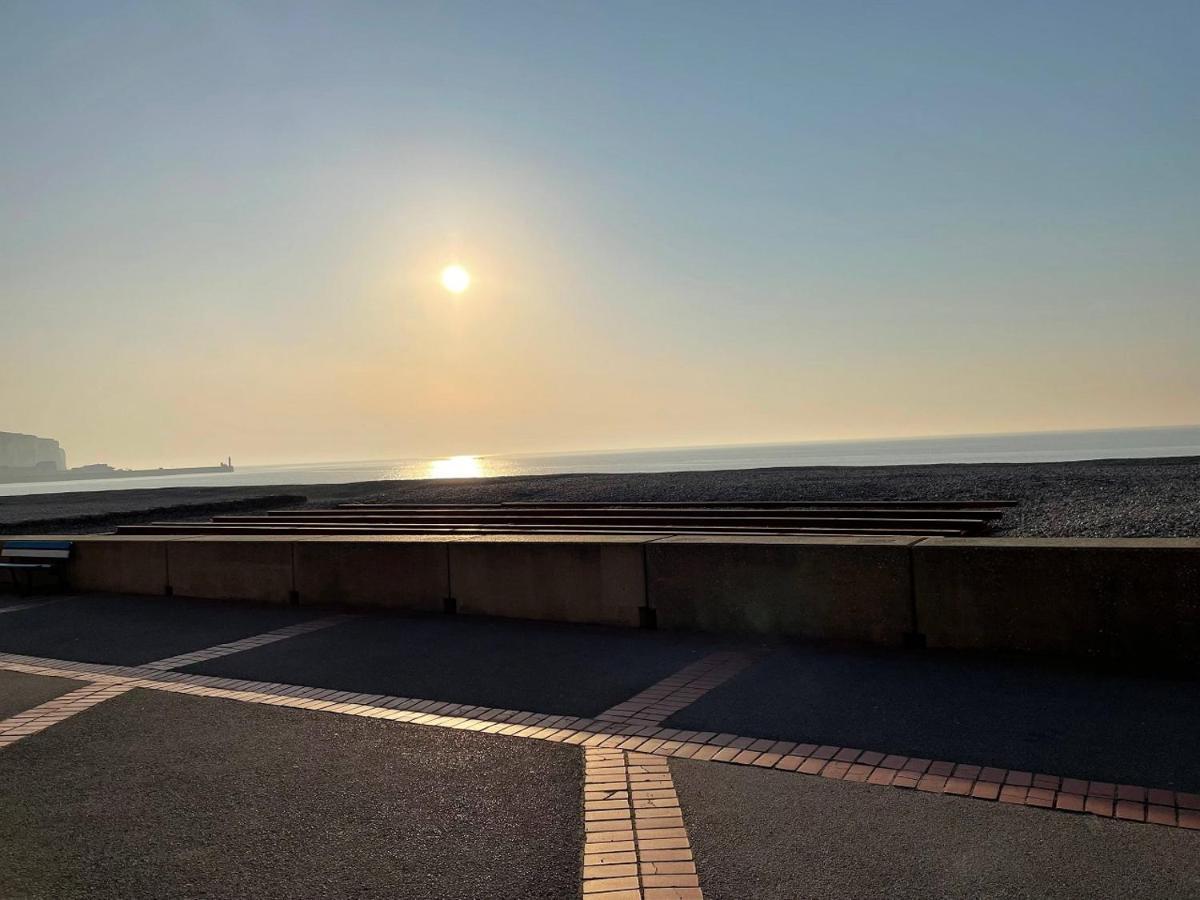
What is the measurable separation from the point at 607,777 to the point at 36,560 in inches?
478

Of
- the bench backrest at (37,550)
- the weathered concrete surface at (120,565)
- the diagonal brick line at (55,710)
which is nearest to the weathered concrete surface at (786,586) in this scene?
the diagonal brick line at (55,710)

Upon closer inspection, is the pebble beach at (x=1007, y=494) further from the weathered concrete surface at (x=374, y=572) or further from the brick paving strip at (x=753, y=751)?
the brick paving strip at (x=753, y=751)

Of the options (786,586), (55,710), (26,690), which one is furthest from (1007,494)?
(55,710)

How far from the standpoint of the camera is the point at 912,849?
13.4 ft

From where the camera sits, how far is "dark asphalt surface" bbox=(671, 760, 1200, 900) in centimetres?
374

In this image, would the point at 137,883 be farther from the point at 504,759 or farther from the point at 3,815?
the point at 504,759

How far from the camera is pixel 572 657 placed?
8.03 m

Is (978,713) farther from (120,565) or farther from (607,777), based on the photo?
(120,565)

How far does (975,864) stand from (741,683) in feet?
9.77

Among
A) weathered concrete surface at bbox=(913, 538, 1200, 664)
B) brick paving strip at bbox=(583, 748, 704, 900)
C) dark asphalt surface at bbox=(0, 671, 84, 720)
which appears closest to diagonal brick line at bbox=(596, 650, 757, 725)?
brick paving strip at bbox=(583, 748, 704, 900)

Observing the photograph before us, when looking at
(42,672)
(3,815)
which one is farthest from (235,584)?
(3,815)

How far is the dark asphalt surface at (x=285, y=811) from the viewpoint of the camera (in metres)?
4.04

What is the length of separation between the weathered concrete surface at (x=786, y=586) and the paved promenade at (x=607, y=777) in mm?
375

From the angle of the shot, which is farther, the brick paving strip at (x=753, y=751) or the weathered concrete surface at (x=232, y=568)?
the weathered concrete surface at (x=232, y=568)
